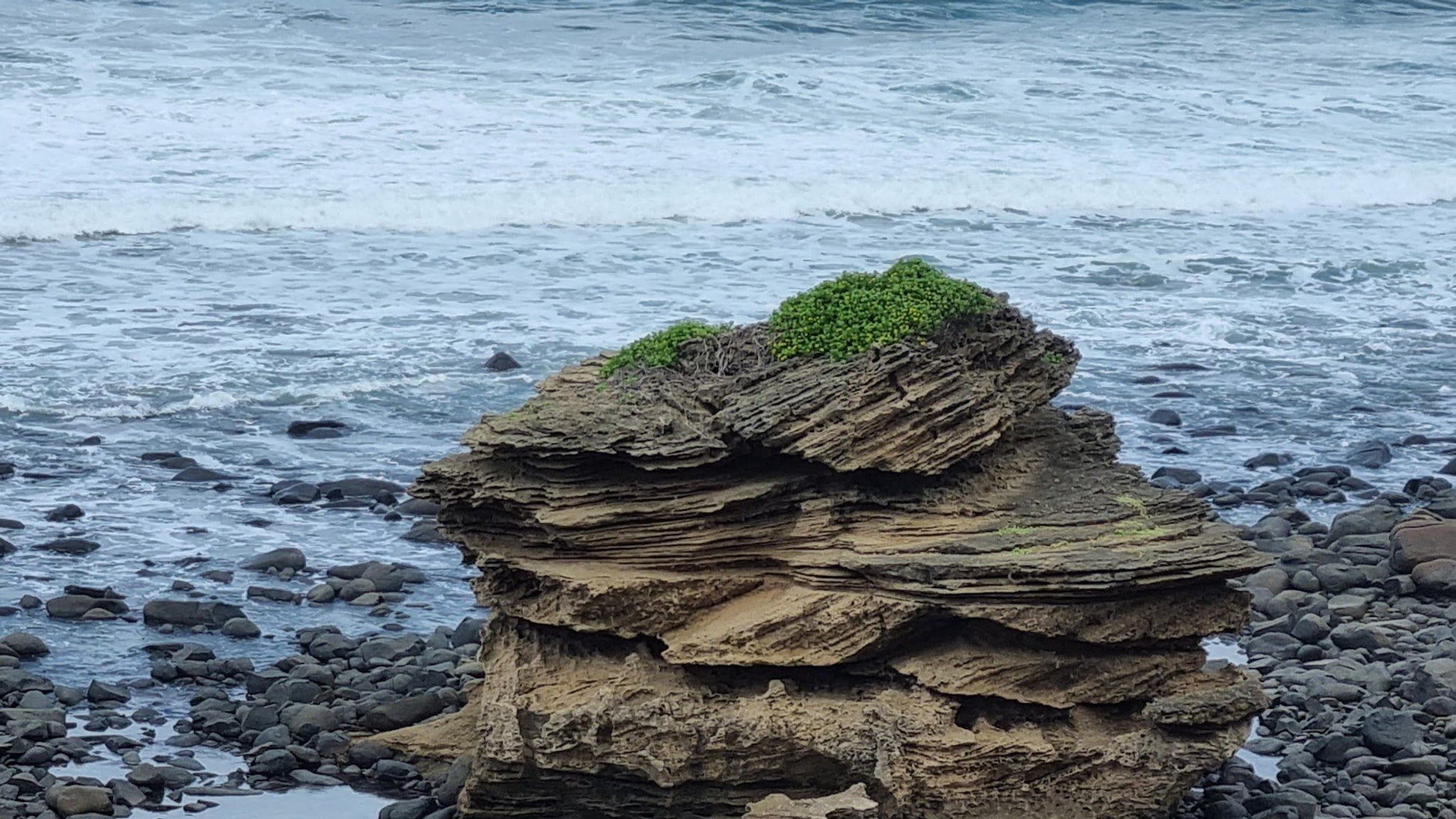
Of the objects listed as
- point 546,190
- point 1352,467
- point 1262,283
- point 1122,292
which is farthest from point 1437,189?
point 1352,467

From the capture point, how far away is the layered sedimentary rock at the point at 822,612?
6.99 m

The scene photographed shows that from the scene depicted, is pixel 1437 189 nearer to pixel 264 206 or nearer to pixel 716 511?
pixel 264 206

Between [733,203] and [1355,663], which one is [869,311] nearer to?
[1355,663]

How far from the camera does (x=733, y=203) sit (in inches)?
986

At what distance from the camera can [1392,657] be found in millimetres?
9695

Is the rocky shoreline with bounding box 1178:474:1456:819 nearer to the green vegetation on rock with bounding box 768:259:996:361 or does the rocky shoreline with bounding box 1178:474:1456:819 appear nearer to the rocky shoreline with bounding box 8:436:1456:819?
the rocky shoreline with bounding box 8:436:1456:819

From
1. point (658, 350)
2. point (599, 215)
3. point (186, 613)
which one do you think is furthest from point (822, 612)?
point (599, 215)

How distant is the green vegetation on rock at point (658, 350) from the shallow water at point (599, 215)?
10.1 ft

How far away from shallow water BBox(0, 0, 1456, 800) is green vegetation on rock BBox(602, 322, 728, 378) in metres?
3.09

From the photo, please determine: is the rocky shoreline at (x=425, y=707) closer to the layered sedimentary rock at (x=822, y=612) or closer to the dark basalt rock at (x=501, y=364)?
the layered sedimentary rock at (x=822, y=612)

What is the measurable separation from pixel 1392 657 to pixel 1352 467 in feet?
14.9

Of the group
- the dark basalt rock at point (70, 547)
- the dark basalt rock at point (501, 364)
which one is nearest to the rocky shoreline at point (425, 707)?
the dark basalt rock at point (70, 547)

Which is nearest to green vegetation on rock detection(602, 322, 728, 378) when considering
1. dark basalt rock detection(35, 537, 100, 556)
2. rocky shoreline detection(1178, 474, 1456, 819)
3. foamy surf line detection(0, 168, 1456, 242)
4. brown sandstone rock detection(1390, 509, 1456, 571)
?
rocky shoreline detection(1178, 474, 1456, 819)

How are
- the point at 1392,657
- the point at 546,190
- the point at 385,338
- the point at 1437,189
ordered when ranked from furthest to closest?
1. the point at 1437,189
2. the point at 546,190
3. the point at 385,338
4. the point at 1392,657
